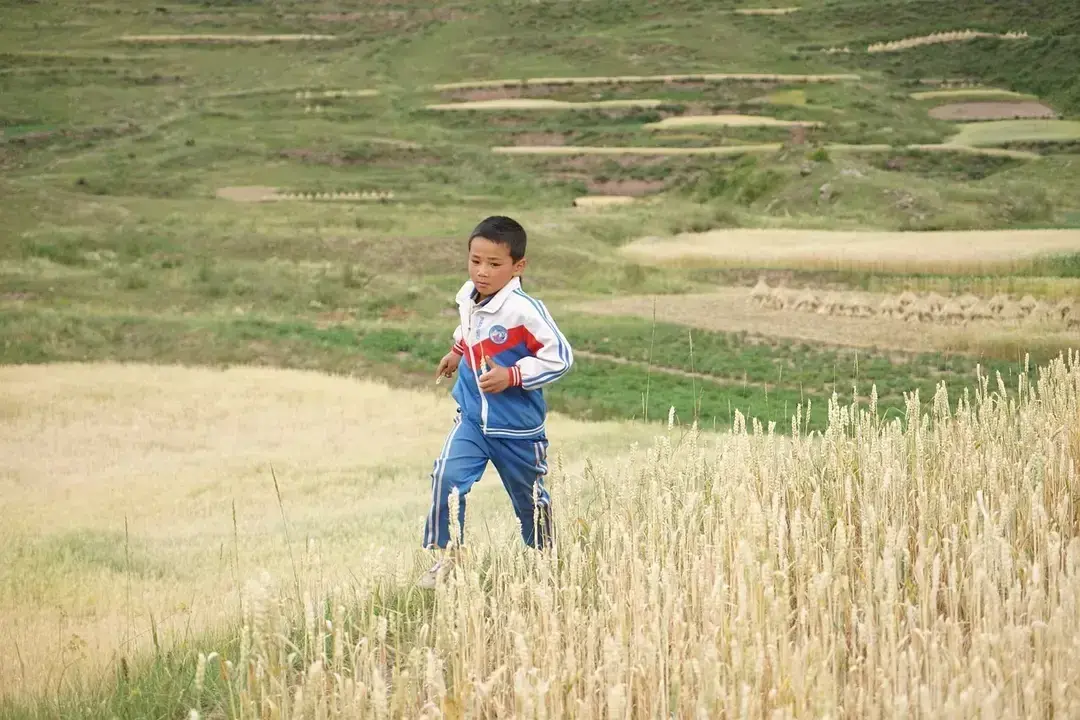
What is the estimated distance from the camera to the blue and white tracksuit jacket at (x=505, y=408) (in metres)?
4.44

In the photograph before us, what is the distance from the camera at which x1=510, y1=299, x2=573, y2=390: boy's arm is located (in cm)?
443

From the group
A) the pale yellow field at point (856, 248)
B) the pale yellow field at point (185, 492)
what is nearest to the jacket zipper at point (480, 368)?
the pale yellow field at point (185, 492)

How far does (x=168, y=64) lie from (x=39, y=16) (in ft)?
26.0

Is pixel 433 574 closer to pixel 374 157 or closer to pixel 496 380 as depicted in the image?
pixel 496 380

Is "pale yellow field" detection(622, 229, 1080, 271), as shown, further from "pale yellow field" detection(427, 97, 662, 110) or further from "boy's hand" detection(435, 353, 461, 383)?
"pale yellow field" detection(427, 97, 662, 110)

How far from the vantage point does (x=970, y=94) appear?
137ft

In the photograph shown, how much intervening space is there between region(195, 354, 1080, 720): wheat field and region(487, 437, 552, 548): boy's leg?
125mm

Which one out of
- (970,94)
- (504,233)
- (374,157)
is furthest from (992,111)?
(504,233)

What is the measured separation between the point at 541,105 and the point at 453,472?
1672 inches

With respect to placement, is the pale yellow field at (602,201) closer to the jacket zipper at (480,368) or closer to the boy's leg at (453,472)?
the jacket zipper at (480,368)

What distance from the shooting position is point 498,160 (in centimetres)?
3966

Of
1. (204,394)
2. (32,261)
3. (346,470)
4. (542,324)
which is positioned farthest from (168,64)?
(542,324)

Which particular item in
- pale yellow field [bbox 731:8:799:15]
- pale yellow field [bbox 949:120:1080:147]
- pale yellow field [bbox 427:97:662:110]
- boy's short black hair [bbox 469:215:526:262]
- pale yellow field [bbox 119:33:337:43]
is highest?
pale yellow field [bbox 731:8:799:15]

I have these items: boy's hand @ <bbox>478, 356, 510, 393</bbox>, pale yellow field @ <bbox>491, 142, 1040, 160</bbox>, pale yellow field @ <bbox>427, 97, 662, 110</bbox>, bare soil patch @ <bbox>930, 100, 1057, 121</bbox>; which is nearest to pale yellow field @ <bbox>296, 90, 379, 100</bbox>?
pale yellow field @ <bbox>427, 97, 662, 110</bbox>
